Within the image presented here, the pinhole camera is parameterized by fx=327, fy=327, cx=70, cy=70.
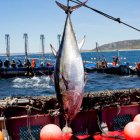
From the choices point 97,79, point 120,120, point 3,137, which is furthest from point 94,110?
point 97,79

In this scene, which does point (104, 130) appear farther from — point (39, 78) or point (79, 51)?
point (39, 78)

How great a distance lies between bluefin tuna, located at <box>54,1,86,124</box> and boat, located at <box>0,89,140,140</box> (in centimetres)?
204

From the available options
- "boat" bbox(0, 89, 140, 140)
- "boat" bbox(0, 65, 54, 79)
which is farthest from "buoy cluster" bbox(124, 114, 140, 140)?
"boat" bbox(0, 65, 54, 79)

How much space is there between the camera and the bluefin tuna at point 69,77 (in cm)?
519

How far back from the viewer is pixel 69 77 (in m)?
5.21

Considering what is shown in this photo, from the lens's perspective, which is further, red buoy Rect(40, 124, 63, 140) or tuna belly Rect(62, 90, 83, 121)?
red buoy Rect(40, 124, 63, 140)

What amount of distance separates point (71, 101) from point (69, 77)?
0.39m

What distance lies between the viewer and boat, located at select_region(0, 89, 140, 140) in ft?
23.9

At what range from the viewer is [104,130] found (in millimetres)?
7957

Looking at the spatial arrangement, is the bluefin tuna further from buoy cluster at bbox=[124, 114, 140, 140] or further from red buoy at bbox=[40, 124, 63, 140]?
buoy cluster at bbox=[124, 114, 140, 140]

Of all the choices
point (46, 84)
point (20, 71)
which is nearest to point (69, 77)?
point (46, 84)

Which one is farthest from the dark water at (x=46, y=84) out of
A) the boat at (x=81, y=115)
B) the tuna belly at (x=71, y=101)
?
the tuna belly at (x=71, y=101)

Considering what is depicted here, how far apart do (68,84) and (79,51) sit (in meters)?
0.69

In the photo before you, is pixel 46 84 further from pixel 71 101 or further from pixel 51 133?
pixel 71 101
